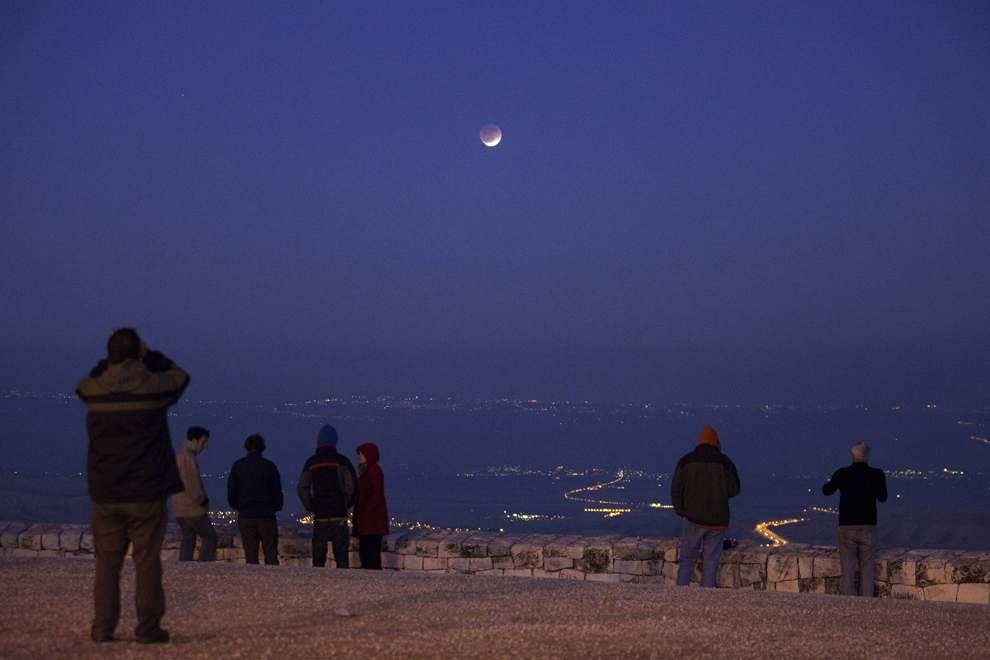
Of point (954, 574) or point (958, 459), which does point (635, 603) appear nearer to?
point (954, 574)

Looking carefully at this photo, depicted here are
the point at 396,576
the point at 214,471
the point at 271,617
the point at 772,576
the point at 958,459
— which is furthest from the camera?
the point at 958,459

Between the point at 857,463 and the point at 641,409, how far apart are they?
365 ft

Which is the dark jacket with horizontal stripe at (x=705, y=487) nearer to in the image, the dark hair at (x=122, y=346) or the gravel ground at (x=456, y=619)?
the gravel ground at (x=456, y=619)

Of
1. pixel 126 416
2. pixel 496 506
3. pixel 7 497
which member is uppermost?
pixel 126 416

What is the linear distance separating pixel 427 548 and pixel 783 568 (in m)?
3.76

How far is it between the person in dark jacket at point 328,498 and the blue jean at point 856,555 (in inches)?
193

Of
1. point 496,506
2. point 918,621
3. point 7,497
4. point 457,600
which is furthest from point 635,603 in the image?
point 496,506

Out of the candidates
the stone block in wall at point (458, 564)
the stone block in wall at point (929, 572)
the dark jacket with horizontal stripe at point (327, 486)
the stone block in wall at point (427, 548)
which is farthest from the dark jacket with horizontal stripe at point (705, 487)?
the dark jacket with horizontal stripe at point (327, 486)

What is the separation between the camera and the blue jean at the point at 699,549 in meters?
8.17

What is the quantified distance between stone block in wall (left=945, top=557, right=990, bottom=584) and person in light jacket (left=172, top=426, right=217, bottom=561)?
23.4 feet

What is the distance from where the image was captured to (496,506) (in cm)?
5603

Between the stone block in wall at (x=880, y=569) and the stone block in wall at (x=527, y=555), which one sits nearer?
the stone block in wall at (x=880, y=569)

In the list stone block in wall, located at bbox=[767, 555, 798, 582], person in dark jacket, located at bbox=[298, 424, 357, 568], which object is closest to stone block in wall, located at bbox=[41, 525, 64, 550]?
person in dark jacket, located at bbox=[298, 424, 357, 568]

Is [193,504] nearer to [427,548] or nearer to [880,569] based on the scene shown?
[427,548]
